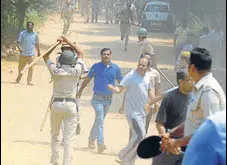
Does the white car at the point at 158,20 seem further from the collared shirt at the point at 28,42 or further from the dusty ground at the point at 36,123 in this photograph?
the collared shirt at the point at 28,42

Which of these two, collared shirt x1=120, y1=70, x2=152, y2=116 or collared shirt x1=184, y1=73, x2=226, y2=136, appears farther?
collared shirt x1=120, y1=70, x2=152, y2=116

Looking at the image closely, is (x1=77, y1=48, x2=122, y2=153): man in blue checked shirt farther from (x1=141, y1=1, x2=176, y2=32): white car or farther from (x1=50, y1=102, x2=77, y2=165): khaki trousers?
(x1=141, y1=1, x2=176, y2=32): white car

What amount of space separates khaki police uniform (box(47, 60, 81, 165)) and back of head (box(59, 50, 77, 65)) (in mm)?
52

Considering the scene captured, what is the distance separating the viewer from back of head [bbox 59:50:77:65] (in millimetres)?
7680

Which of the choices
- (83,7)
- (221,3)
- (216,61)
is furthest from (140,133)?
(83,7)

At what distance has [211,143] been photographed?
101 inches

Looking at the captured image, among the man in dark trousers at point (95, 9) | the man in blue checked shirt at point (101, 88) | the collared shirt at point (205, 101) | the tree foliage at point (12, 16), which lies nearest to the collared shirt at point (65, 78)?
the man in blue checked shirt at point (101, 88)

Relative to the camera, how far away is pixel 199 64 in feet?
14.7

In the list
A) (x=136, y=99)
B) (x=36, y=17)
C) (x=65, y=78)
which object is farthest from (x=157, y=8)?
(x=65, y=78)

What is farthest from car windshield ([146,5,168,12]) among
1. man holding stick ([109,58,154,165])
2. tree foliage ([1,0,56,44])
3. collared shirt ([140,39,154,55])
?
man holding stick ([109,58,154,165])

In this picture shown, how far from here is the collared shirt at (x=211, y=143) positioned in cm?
257

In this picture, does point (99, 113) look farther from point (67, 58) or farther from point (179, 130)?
point (179, 130)

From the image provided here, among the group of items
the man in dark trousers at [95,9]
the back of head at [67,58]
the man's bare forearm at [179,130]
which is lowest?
the man in dark trousers at [95,9]

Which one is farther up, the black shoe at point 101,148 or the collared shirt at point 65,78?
the collared shirt at point 65,78
